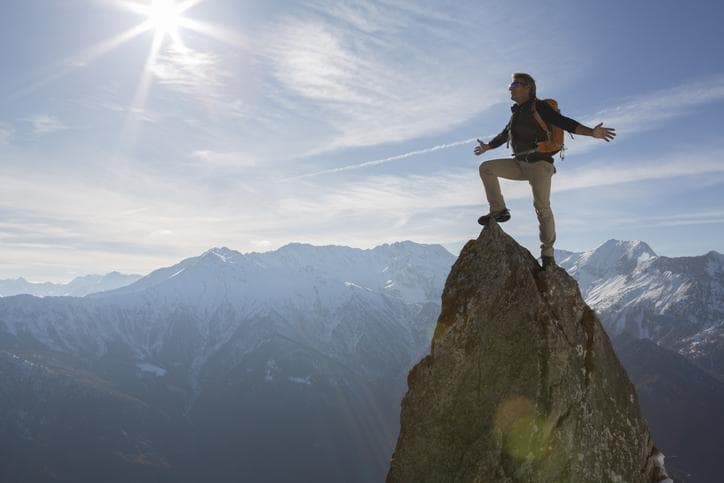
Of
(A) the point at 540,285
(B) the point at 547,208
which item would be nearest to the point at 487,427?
(A) the point at 540,285

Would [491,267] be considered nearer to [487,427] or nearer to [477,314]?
[477,314]

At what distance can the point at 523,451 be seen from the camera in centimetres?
1180

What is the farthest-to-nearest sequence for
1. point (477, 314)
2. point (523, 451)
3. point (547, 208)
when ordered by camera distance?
point (547, 208) → point (477, 314) → point (523, 451)

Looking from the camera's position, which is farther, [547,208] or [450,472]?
[547,208]

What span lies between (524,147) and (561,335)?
17.0ft

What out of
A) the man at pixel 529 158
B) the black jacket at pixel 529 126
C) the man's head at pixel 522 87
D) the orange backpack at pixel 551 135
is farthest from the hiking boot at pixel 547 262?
the man's head at pixel 522 87

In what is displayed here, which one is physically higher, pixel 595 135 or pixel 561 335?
pixel 595 135

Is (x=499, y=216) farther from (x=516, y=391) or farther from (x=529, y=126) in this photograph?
(x=516, y=391)

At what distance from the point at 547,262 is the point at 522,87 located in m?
4.86

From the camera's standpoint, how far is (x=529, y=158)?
14375 millimetres

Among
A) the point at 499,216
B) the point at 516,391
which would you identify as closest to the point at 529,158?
the point at 499,216

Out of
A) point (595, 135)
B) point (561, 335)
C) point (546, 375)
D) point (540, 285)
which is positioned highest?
point (595, 135)

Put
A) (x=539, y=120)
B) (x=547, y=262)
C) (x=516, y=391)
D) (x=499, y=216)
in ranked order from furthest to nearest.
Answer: (x=499, y=216) < (x=547, y=262) < (x=539, y=120) < (x=516, y=391)

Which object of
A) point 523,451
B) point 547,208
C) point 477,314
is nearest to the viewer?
point 523,451
